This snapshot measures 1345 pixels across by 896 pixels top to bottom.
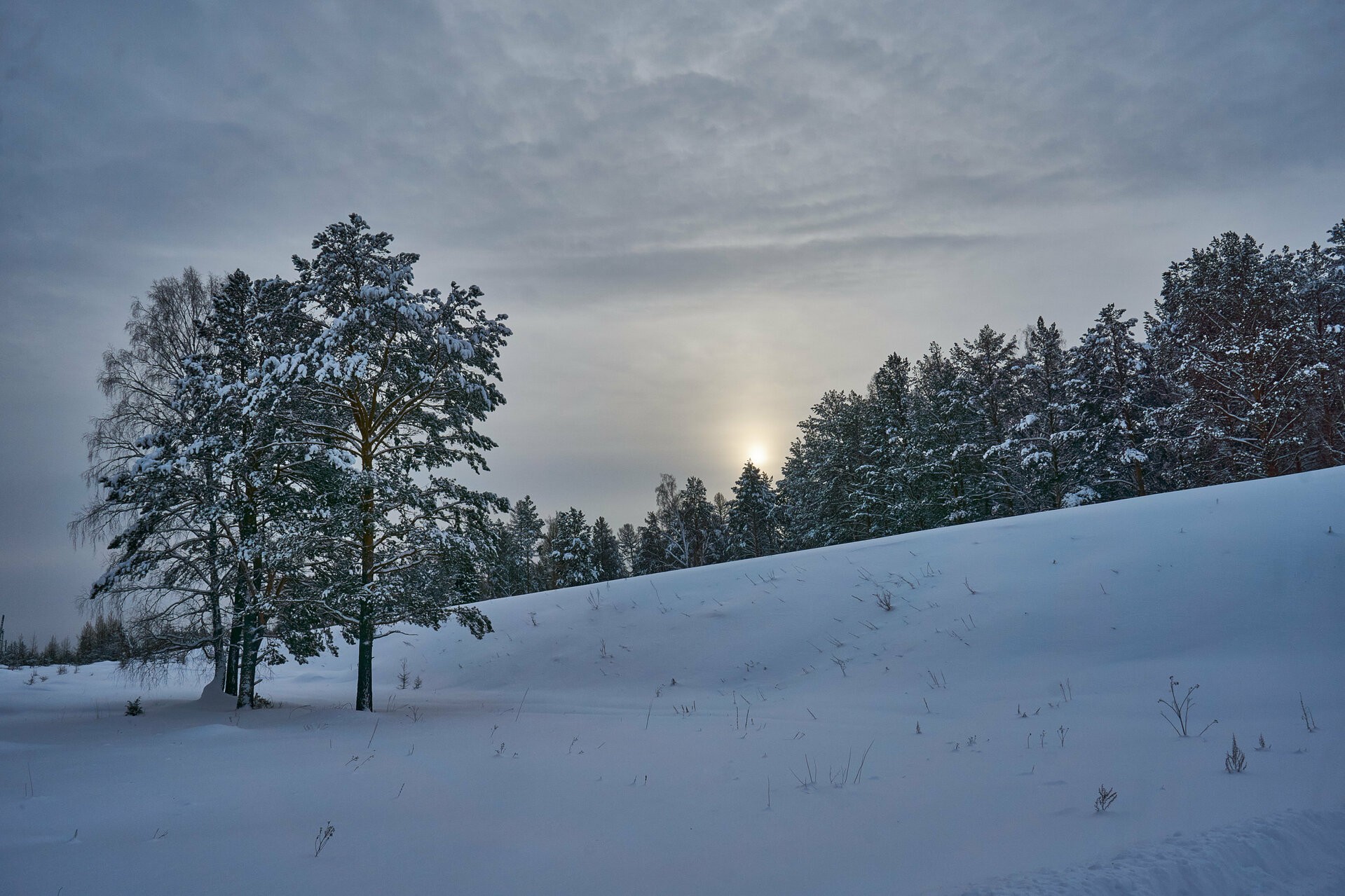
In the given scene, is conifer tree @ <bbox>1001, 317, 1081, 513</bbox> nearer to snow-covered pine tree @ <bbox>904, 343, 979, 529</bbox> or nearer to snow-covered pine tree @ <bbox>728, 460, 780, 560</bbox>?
snow-covered pine tree @ <bbox>904, 343, 979, 529</bbox>

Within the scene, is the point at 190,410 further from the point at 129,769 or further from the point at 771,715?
the point at 771,715

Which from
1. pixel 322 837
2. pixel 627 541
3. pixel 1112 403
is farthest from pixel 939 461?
pixel 627 541

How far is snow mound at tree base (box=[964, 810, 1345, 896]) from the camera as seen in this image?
3.79 m

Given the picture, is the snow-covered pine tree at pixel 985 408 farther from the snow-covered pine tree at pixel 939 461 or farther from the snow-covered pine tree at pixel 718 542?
the snow-covered pine tree at pixel 718 542

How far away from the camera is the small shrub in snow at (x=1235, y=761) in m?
5.21

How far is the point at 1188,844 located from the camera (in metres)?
4.18

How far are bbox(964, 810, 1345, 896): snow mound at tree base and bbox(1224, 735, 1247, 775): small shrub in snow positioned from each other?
2.79 ft

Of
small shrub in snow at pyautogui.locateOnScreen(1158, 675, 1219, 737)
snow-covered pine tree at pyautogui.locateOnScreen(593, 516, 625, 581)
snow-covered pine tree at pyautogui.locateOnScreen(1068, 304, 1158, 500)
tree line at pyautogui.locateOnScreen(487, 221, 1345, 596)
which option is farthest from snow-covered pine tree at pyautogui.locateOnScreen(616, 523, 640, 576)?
small shrub in snow at pyautogui.locateOnScreen(1158, 675, 1219, 737)

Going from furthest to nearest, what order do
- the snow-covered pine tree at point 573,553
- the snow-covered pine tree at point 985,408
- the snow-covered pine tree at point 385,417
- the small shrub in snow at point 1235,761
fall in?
the snow-covered pine tree at point 573,553 < the snow-covered pine tree at point 985,408 < the snow-covered pine tree at point 385,417 < the small shrub in snow at point 1235,761

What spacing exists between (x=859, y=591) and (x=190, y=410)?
14925mm

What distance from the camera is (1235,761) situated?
530 centimetres

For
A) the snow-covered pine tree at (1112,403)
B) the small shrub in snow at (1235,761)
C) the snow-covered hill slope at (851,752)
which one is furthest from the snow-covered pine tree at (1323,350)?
the small shrub in snow at (1235,761)

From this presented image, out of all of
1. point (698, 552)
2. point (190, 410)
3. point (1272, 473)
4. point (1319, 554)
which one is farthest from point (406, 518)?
point (698, 552)

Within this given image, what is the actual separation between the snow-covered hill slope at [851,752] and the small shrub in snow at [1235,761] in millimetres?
109
